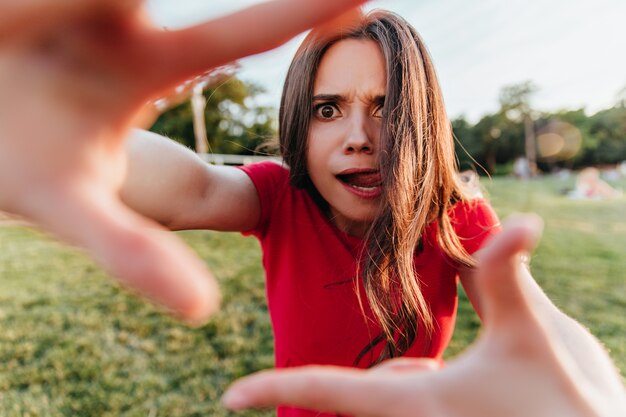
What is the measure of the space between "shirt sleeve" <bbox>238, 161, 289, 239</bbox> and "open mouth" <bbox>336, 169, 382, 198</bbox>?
0.19 meters

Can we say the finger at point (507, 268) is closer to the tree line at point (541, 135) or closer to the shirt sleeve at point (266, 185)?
the shirt sleeve at point (266, 185)

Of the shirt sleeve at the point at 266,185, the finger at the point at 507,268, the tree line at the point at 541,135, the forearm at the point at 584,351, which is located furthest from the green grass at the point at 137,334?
the tree line at the point at 541,135

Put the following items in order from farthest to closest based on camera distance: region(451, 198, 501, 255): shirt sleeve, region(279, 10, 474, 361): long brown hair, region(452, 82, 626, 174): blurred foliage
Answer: region(452, 82, 626, 174): blurred foliage
region(451, 198, 501, 255): shirt sleeve
region(279, 10, 474, 361): long brown hair

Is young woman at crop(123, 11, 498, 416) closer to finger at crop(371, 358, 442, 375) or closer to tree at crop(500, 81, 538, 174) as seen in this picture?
finger at crop(371, 358, 442, 375)

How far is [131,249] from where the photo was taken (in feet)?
1.14

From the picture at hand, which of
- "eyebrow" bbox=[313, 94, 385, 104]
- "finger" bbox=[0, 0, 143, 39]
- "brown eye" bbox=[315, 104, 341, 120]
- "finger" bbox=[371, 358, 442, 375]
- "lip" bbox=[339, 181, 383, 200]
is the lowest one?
"finger" bbox=[371, 358, 442, 375]

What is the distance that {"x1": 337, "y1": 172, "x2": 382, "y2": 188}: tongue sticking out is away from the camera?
3.60 feet

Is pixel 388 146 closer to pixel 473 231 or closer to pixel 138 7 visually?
pixel 473 231

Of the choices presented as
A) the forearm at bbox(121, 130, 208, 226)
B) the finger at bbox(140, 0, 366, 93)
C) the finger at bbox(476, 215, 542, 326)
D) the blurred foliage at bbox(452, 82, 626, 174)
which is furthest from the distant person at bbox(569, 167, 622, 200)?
the blurred foliage at bbox(452, 82, 626, 174)

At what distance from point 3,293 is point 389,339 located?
150 inches

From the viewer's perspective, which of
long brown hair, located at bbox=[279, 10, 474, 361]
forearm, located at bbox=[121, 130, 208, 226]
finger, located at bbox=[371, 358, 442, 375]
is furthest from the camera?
long brown hair, located at bbox=[279, 10, 474, 361]

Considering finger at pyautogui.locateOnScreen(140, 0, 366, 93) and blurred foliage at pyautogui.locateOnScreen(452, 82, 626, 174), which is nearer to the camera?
finger at pyautogui.locateOnScreen(140, 0, 366, 93)

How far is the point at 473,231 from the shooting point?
3.79 feet

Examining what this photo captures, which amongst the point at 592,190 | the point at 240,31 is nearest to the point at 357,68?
the point at 240,31
